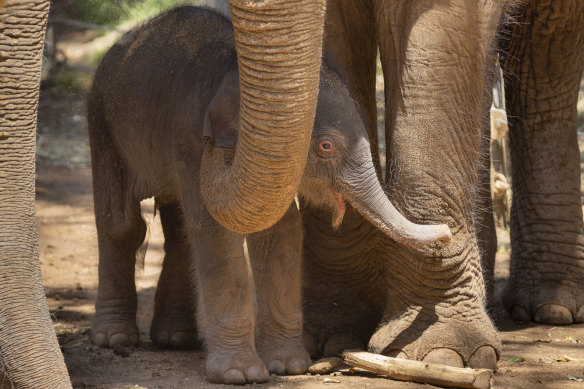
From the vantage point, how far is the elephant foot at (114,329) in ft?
16.9

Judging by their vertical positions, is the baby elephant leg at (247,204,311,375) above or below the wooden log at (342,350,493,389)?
above

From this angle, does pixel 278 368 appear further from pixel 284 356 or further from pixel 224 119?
pixel 224 119

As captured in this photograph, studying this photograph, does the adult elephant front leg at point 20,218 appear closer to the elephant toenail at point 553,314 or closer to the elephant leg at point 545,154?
the elephant toenail at point 553,314

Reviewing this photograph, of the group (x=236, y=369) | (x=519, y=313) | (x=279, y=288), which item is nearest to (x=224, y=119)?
(x=279, y=288)

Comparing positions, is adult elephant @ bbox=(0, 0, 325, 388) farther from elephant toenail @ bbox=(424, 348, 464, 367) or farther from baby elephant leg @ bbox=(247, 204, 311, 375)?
elephant toenail @ bbox=(424, 348, 464, 367)

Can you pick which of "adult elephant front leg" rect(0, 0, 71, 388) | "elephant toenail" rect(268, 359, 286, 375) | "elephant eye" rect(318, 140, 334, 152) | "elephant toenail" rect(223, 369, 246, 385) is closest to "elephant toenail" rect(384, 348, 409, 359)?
"elephant toenail" rect(268, 359, 286, 375)

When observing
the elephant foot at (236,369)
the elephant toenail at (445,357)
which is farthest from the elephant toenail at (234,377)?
the elephant toenail at (445,357)

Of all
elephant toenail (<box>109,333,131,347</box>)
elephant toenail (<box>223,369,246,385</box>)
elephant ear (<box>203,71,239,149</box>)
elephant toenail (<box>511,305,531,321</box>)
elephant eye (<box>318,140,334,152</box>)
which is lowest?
elephant toenail (<box>223,369,246,385</box>)

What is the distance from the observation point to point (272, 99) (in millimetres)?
3297

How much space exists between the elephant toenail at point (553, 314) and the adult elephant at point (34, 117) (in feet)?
8.46

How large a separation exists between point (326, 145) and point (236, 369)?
967 millimetres

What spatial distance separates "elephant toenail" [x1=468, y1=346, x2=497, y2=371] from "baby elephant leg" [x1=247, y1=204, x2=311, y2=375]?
683mm

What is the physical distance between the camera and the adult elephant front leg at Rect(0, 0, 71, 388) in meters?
3.23

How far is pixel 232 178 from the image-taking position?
3650 mm
